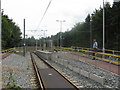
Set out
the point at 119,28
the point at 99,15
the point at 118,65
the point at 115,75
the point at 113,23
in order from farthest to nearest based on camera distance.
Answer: the point at 99,15 → the point at 113,23 → the point at 119,28 → the point at 118,65 → the point at 115,75

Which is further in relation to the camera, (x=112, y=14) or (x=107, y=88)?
(x=112, y=14)

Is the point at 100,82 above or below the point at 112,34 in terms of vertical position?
below

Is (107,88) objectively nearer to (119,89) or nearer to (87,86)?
(119,89)

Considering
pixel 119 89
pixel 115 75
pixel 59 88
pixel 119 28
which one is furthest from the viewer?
pixel 119 28

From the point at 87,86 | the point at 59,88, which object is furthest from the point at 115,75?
the point at 59,88

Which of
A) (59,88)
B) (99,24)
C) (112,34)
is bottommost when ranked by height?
(59,88)

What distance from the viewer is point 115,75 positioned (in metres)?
8.41

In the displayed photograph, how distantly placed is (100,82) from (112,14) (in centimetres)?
2255

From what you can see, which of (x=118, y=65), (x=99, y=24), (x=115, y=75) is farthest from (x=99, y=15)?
(x=115, y=75)

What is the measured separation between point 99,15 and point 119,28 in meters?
7.53

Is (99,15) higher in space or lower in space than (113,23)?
higher

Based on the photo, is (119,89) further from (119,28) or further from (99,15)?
(99,15)

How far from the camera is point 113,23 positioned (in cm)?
2648

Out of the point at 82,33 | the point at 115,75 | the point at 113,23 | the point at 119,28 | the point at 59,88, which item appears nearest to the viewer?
the point at 59,88
